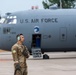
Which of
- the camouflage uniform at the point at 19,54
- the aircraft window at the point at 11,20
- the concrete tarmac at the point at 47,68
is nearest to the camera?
the camouflage uniform at the point at 19,54

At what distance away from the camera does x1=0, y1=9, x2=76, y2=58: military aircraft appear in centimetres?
2980

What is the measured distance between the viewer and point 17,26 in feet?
97.9

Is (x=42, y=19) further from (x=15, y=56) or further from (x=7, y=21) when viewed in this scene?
(x=15, y=56)

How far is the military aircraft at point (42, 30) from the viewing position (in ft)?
97.8

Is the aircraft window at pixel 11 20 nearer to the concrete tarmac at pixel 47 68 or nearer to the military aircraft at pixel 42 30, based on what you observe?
the military aircraft at pixel 42 30

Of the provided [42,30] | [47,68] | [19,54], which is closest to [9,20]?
[42,30]

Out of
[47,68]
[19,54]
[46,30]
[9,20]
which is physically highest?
[9,20]

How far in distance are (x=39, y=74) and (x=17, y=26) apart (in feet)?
35.6

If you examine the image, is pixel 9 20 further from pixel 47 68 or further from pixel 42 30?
pixel 47 68

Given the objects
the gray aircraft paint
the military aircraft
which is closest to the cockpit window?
the military aircraft

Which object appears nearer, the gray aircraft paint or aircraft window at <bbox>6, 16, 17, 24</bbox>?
the gray aircraft paint

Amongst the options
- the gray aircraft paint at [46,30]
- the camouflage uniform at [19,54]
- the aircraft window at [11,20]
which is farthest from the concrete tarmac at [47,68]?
the camouflage uniform at [19,54]

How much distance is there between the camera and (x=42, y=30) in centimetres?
2984

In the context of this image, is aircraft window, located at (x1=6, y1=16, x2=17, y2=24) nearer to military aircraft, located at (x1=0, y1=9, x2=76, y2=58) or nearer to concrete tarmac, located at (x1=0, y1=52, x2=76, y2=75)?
military aircraft, located at (x1=0, y1=9, x2=76, y2=58)
